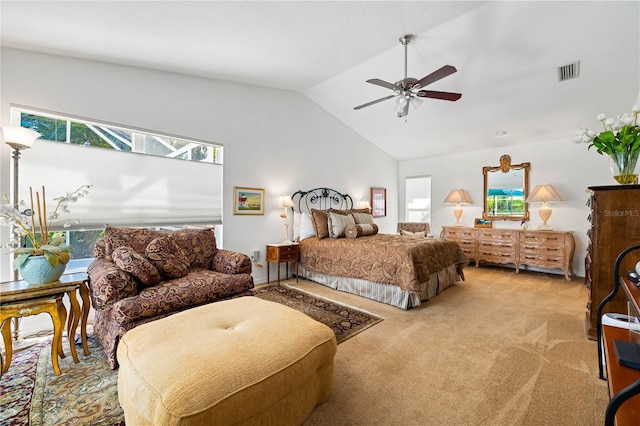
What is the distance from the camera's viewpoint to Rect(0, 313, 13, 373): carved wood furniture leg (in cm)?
175

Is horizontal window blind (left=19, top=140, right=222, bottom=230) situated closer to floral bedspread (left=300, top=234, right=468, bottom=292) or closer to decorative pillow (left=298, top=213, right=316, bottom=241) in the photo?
decorative pillow (left=298, top=213, right=316, bottom=241)

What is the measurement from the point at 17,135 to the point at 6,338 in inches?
60.3

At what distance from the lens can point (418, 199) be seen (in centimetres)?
678

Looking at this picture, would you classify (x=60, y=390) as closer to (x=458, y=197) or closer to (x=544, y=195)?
(x=458, y=197)

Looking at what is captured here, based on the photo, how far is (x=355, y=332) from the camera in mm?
2576

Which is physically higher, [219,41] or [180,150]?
[219,41]

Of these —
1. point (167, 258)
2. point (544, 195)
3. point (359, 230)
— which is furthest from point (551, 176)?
point (167, 258)

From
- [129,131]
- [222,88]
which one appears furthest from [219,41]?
[129,131]

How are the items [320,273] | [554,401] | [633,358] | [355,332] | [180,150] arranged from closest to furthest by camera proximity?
[633,358]
[554,401]
[355,332]
[180,150]
[320,273]

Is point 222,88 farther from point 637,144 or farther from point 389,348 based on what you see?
point 637,144

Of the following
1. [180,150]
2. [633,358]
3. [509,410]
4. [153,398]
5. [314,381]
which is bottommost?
[509,410]

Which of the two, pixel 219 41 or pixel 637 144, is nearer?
pixel 637 144

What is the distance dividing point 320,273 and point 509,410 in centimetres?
289

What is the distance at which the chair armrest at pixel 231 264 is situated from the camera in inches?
109
